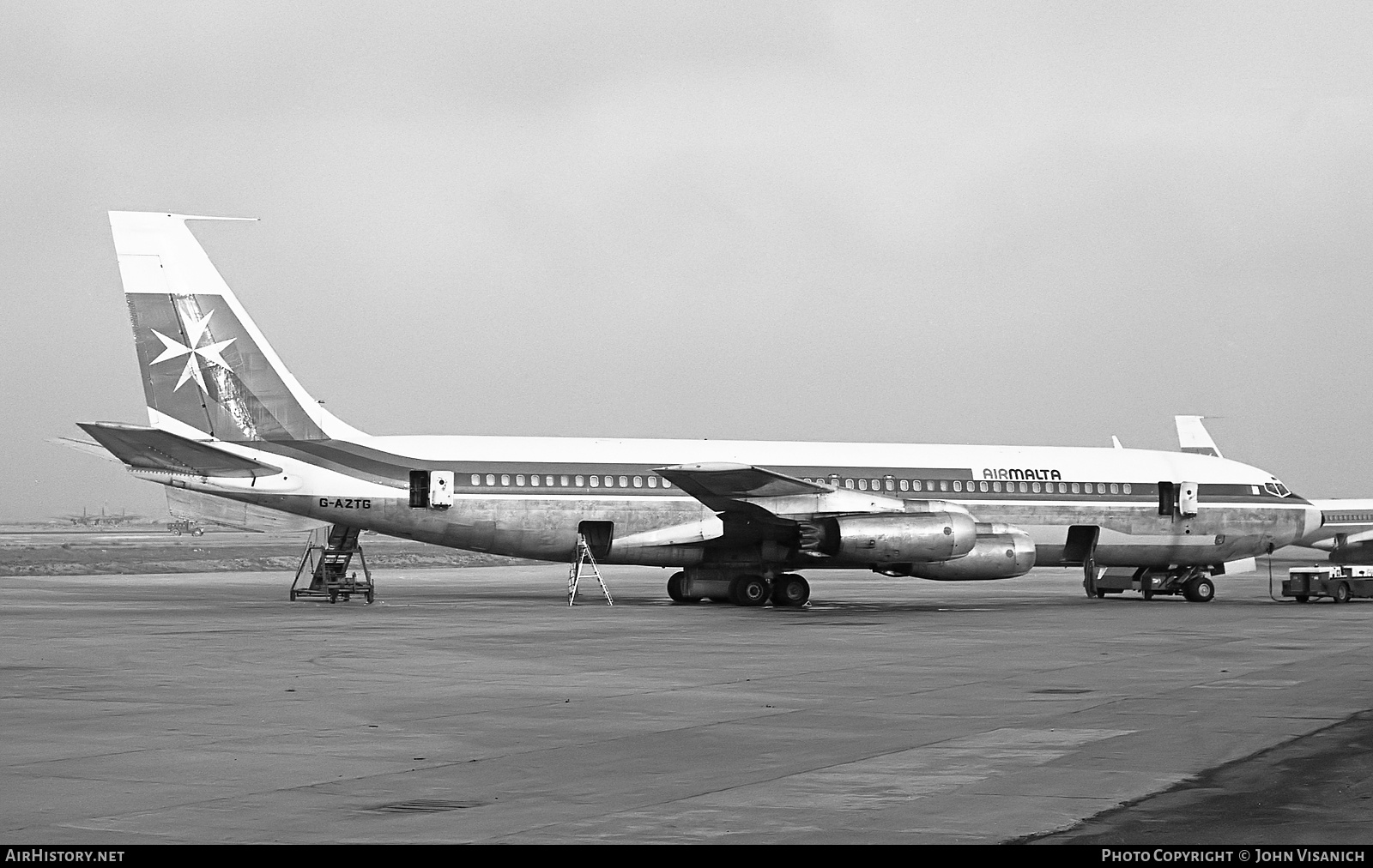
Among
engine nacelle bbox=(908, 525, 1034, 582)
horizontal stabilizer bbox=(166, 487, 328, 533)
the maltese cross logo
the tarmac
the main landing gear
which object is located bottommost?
the tarmac

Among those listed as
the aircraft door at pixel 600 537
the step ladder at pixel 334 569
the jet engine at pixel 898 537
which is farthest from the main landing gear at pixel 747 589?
the step ladder at pixel 334 569

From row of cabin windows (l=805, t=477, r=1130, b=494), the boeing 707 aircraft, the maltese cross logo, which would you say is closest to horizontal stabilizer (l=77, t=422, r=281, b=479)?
the boeing 707 aircraft

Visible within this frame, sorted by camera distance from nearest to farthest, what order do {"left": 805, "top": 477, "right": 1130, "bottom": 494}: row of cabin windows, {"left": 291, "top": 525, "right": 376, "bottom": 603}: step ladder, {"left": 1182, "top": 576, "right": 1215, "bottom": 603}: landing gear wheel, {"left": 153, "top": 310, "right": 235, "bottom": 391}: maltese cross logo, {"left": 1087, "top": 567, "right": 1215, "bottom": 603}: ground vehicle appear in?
1. {"left": 153, "top": 310, "right": 235, "bottom": 391}: maltese cross logo
2. {"left": 291, "top": 525, "right": 376, "bottom": 603}: step ladder
3. {"left": 805, "top": 477, "right": 1130, "bottom": 494}: row of cabin windows
4. {"left": 1182, "top": 576, "right": 1215, "bottom": 603}: landing gear wheel
5. {"left": 1087, "top": 567, "right": 1215, "bottom": 603}: ground vehicle

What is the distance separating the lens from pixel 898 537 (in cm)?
3003

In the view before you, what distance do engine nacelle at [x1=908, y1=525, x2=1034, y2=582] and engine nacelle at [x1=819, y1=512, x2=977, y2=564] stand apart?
0.65 metres

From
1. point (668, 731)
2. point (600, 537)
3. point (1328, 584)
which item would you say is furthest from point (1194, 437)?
point (668, 731)

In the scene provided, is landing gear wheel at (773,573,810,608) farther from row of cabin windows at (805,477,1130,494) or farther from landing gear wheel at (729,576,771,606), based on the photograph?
row of cabin windows at (805,477,1130,494)

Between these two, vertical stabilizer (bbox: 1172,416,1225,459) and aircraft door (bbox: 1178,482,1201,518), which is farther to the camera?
vertical stabilizer (bbox: 1172,416,1225,459)

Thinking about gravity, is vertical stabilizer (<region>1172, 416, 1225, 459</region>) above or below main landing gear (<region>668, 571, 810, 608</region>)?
above

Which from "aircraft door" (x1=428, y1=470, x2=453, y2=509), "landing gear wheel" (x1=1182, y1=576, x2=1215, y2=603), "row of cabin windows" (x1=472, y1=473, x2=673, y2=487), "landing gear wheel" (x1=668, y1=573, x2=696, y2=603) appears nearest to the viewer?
"aircraft door" (x1=428, y1=470, x2=453, y2=509)

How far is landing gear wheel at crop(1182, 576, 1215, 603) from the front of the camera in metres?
35.8
